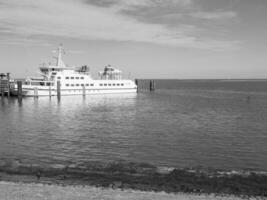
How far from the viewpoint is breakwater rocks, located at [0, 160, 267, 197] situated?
13.1m

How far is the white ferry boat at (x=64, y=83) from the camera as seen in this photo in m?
73.9

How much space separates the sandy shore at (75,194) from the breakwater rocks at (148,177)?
38.8 inches

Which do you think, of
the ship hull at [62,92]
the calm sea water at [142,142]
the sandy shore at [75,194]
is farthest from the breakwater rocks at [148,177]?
the ship hull at [62,92]

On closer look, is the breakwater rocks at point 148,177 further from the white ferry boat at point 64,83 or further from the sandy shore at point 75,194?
the white ferry boat at point 64,83

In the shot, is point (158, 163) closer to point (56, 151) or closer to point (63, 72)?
point (56, 151)

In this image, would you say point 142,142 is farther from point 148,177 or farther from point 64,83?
point 64,83

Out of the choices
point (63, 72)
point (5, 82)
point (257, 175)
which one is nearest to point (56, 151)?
point (257, 175)

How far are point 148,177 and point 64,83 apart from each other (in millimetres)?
65851

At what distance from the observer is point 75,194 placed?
451 inches

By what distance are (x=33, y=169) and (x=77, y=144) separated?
834cm

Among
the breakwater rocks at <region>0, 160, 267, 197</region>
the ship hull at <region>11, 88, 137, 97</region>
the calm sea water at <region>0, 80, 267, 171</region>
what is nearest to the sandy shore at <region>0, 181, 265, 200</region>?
the breakwater rocks at <region>0, 160, 267, 197</region>

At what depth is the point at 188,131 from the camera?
29766 millimetres

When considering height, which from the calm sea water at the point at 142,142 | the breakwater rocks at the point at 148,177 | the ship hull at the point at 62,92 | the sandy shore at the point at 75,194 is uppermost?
the ship hull at the point at 62,92

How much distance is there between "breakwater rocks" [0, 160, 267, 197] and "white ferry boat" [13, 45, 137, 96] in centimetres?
5927
